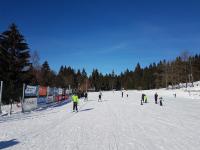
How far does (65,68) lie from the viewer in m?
164

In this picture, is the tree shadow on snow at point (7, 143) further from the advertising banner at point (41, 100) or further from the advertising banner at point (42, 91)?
the advertising banner at point (42, 91)

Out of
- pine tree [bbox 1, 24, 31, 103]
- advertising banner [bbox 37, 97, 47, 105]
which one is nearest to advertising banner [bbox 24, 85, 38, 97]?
advertising banner [bbox 37, 97, 47, 105]

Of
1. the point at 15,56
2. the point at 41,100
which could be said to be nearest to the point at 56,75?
the point at 15,56

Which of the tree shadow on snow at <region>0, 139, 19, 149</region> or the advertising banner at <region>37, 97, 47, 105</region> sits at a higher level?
the advertising banner at <region>37, 97, 47, 105</region>

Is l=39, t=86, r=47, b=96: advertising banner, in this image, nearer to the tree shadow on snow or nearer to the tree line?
the tree line

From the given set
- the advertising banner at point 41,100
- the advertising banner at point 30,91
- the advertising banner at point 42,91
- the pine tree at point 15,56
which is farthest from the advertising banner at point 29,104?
the pine tree at point 15,56

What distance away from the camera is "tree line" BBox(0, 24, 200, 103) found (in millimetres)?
36656

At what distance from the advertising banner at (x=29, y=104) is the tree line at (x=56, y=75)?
3.97 ft

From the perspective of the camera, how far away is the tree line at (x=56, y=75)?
3666 centimetres

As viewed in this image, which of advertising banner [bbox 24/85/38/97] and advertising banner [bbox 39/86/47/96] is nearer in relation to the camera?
advertising banner [bbox 24/85/38/97]

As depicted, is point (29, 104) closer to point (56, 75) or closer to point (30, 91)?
point (30, 91)

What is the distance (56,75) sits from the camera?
113625mm

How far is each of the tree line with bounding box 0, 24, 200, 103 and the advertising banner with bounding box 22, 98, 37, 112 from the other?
47.7 inches

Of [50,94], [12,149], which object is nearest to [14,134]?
[12,149]
